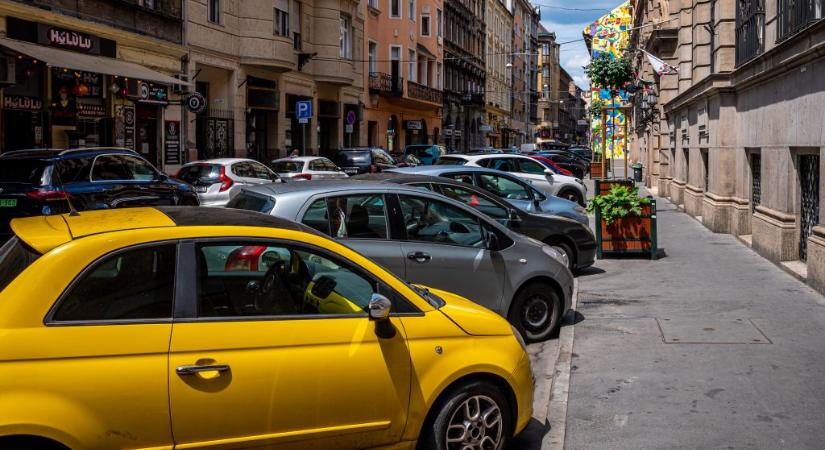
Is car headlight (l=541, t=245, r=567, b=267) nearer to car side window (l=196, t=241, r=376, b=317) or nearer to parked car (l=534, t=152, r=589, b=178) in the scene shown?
car side window (l=196, t=241, r=376, b=317)

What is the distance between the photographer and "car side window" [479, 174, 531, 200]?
14594mm

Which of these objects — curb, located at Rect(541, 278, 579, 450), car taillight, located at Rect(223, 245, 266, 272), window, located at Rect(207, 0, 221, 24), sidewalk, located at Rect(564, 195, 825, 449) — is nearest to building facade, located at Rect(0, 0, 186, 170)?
window, located at Rect(207, 0, 221, 24)

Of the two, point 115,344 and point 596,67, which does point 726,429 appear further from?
point 596,67

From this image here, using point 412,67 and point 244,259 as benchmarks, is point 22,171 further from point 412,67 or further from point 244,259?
point 412,67

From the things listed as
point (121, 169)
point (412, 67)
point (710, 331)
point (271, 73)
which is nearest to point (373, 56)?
point (412, 67)

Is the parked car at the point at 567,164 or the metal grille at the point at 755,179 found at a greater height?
the parked car at the point at 567,164

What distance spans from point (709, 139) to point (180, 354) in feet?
55.4

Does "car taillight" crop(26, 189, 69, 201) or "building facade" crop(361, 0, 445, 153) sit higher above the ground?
"building facade" crop(361, 0, 445, 153)

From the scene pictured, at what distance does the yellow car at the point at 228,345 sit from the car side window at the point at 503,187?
9644 millimetres

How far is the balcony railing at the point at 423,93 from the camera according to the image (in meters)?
49.2

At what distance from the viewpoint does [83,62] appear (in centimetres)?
1991

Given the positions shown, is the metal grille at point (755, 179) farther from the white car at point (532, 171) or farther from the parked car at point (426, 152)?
the parked car at point (426, 152)

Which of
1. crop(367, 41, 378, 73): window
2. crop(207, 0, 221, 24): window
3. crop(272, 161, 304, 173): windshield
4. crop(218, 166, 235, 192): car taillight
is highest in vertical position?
Result: crop(367, 41, 378, 73): window

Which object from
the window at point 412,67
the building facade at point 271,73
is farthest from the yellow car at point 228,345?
the window at point 412,67
